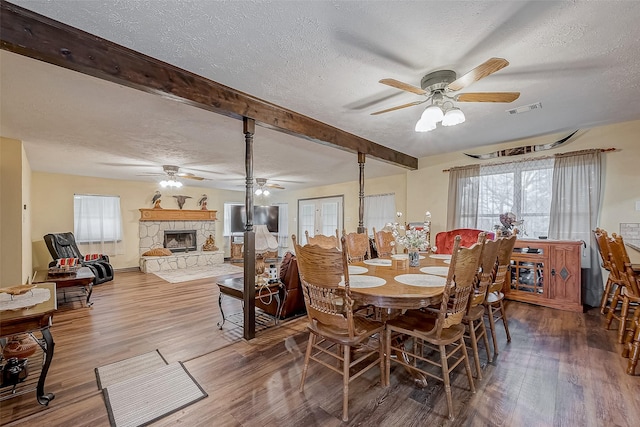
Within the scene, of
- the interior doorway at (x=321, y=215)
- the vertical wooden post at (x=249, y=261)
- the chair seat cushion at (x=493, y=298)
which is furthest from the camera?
the interior doorway at (x=321, y=215)

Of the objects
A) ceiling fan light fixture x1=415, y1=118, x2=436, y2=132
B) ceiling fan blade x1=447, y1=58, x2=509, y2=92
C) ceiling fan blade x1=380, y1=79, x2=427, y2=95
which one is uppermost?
ceiling fan blade x1=447, y1=58, x2=509, y2=92

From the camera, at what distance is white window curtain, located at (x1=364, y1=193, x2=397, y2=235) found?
6.75 m

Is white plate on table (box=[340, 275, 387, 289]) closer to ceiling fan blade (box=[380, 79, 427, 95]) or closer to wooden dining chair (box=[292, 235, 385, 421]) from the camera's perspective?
wooden dining chair (box=[292, 235, 385, 421])

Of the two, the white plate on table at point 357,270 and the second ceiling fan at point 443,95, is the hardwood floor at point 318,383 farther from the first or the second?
the second ceiling fan at point 443,95

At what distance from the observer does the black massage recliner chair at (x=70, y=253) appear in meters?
5.17

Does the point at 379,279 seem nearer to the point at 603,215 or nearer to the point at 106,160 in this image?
the point at 603,215

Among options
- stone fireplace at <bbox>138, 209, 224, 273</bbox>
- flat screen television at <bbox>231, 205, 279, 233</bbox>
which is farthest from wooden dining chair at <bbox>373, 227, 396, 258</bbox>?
flat screen television at <bbox>231, 205, 279, 233</bbox>

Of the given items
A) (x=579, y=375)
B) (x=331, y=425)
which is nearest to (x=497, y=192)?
(x=579, y=375)

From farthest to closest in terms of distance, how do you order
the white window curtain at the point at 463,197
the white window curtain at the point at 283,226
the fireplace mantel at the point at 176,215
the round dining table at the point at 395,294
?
1. the white window curtain at the point at 283,226
2. the fireplace mantel at the point at 176,215
3. the white window curtain at the point at 463,197
4. the round dining table at the point at 395,294

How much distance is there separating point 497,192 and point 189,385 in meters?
4.98

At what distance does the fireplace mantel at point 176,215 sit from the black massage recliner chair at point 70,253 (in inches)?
64.5

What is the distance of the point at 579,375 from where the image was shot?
2084 mm

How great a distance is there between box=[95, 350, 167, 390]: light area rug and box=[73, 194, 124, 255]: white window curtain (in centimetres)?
561

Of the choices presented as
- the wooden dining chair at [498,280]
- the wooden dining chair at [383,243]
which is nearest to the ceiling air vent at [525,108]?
the wooden dining chair at [498,280]
